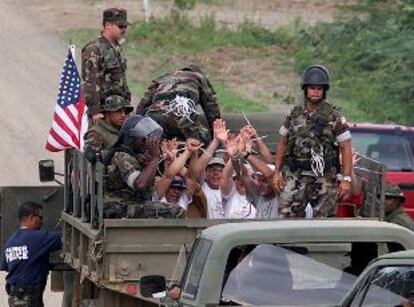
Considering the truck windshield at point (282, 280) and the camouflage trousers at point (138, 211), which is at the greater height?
the camouflage trousers at point (138, 211)

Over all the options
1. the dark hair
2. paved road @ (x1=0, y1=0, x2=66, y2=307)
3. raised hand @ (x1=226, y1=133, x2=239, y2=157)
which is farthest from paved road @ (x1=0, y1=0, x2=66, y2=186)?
raised hand @ (x1=226, y1=133, x2=239, y2=157)

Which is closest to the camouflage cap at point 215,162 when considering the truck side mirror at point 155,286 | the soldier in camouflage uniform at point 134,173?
the soldier in camouflage uniform at point 134,173

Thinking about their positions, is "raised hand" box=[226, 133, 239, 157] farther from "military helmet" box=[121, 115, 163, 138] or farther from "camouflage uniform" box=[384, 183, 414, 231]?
"camouflage uniform" box=[384, 183, 414, 231]

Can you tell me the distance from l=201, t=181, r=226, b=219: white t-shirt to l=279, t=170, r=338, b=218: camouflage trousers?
1.59ft

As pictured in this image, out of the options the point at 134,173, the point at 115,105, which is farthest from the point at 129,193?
the point at 115,105

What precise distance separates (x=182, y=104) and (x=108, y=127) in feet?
2.65

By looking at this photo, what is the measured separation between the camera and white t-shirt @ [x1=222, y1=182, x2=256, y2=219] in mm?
13219

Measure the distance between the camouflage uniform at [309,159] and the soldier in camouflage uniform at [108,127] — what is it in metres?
1.34

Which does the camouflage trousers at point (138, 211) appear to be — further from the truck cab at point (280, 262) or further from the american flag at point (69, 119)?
the truck cab at point (280, 262)

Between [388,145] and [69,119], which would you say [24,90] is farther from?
[69,119]

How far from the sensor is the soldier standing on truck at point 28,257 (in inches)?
588

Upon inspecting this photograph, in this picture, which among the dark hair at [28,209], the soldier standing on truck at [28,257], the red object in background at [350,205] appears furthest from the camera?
the dark hair at [28,209]

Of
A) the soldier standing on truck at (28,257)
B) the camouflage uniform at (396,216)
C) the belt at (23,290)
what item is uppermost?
the camouflage uniform at (396,216)

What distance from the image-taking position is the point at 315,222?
10008 millimetres
